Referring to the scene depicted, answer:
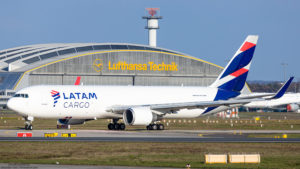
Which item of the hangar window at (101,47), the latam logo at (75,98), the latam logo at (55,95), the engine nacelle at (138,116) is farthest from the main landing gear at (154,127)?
the hangar window at (101,47)

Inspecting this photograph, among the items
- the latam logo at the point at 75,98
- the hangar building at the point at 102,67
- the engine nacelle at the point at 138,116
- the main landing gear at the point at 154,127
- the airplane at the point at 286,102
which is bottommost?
the main landing gear at the point at 154,127

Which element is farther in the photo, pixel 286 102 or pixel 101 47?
pixel 286 102

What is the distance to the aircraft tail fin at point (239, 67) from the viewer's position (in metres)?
61.6

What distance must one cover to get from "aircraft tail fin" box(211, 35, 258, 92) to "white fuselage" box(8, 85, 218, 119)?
186cm

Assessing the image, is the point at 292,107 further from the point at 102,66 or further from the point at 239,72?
the point at 239,72

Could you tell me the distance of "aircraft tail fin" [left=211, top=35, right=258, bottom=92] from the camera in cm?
6159

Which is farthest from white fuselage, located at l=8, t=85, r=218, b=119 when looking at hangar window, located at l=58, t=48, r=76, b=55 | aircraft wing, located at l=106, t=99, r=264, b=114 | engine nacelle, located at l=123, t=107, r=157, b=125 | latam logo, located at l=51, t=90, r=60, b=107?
hangar window, located at l=58, t=48, r=76, b=55

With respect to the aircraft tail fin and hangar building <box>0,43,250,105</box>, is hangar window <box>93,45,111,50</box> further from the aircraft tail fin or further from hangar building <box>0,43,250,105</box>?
the aircraft tail fin

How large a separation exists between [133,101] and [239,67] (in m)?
12.7

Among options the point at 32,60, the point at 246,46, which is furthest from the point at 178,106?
the point at 32,60

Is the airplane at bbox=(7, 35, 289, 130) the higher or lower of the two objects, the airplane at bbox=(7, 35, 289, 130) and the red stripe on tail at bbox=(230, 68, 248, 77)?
the lower

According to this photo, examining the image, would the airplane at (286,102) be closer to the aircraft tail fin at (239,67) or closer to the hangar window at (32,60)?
the hangar window at (32,60)

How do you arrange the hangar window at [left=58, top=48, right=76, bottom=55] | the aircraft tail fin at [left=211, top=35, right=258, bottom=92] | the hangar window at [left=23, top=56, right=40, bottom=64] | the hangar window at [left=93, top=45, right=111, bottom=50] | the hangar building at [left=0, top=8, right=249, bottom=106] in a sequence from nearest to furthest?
the aircraft tail fin at [left=211, top=35, right=258, bottom=92] → the hangar building at [left=0, top=8, right=249, bottom=106] → the hangar window at [left=23, top=56, right=40, bottom=64] → the hangar window at [left=58, top=48, right=76, bottom=55] → the hangar window at [left=93, top=45, right=111, bottom=50]

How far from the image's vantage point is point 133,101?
57.2m
